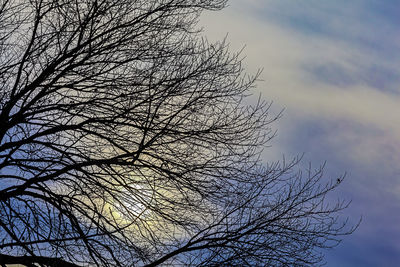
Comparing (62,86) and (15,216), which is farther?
(62,86)

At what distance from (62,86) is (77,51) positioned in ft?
2.33

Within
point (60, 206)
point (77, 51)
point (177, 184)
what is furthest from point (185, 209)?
point (77, 51)

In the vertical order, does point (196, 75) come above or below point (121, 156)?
above

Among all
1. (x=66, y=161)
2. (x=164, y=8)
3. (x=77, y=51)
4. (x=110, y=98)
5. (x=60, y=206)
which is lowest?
(x=60, y=206)

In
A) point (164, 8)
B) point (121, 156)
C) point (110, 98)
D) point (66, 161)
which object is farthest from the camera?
point (164, 8)

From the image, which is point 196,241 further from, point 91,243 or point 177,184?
point 91,243

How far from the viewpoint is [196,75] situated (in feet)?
33.2

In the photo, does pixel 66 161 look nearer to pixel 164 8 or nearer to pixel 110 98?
pixel 110 98

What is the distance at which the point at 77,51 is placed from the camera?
34.5 feet

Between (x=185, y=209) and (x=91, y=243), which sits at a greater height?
(x=185, y=209)

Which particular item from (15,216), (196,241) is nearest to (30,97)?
(15,216)

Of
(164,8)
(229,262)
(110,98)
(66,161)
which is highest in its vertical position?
(164,8)

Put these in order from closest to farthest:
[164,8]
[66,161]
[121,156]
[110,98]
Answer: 1. [121,156]
2. [66,161]
3. [110,98]
4. [164,8]

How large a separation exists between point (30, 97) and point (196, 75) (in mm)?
3124
